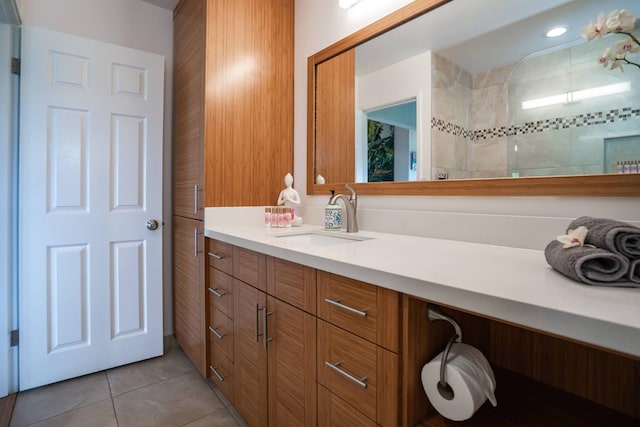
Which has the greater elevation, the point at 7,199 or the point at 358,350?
the point at 7,199

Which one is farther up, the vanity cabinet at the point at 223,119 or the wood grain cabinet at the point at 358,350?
the vanity cabinet at the point at 223,119

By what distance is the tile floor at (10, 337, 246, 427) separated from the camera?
152 centimetres

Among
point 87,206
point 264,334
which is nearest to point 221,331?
point 264,334

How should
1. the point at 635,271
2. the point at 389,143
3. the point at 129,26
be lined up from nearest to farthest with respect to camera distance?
the point at 635,271 → the point at 389,143 → the point at 129,26

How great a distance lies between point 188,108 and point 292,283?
59.4 inches

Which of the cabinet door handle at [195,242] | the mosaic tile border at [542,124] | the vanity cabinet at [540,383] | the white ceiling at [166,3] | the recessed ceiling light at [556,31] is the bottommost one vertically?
the vanity cabinet at [540,383]

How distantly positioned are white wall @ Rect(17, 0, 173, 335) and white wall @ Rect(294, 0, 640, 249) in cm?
101

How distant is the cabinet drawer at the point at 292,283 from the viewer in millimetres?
1000

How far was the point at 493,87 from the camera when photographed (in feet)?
3.79

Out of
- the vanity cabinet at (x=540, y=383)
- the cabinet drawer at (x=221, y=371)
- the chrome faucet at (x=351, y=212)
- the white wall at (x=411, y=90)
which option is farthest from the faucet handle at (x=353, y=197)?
the cabinet drawer at (x=221, y=371)

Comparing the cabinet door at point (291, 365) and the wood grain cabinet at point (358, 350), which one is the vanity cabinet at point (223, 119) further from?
the wood grain cabinet at point (358, 350)

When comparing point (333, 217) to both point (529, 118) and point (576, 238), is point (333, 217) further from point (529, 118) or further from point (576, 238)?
point (576, 238)

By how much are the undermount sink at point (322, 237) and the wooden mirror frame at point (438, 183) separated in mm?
259

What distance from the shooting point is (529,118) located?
1.08m
